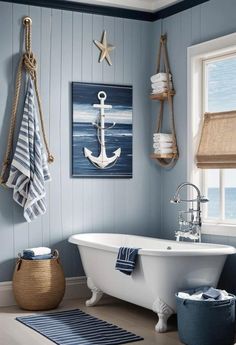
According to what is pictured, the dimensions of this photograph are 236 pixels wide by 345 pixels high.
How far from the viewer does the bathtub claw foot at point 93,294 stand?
562 centimetres

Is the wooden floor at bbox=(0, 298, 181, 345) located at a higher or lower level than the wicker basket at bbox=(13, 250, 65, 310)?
lower

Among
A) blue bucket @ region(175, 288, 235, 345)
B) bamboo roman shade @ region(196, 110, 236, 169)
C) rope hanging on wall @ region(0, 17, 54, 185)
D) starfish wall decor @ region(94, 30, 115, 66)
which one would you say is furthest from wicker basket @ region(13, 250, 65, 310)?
starfish wall decor @ region(94, 30, 115, 66)

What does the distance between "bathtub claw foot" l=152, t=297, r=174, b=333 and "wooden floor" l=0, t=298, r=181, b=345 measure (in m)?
0.05

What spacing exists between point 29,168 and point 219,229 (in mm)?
1715

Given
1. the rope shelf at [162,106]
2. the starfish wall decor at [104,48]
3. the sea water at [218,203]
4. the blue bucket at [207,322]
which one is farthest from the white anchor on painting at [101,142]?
the blue bucket at [207,322]

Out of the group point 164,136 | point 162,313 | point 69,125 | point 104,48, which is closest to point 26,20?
point 104,48

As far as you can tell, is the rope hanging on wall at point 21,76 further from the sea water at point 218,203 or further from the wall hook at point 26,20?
the sea water at point 218,203

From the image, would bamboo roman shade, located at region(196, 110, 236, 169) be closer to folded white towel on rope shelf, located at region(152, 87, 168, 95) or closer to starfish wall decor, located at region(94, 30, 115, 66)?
folded white towel on rope shelf, located at region(152, 87, 168, 95)

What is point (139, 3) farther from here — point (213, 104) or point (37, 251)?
point (37, 251)

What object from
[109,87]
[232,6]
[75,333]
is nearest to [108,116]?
[109,87]

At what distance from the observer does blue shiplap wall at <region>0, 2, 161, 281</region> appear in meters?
5.70

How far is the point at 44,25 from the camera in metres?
5.85

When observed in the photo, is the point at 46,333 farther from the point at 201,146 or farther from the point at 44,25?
the point at 44,25

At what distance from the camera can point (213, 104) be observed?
5.66 metres
